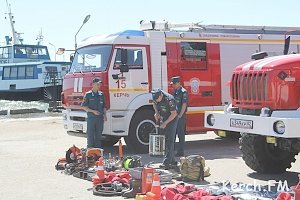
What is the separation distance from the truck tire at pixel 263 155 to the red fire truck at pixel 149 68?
3745 millimetres

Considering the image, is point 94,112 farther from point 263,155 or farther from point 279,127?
point 279,127

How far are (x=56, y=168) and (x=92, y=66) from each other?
311 cm

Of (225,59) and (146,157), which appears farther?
(225,59)

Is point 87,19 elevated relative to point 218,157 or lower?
elevated

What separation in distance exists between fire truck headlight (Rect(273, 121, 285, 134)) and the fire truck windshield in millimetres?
5710

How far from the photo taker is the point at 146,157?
11.9 metres

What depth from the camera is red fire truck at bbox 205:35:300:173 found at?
292 inches

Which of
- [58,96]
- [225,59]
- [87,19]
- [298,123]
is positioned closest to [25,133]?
[87,19]

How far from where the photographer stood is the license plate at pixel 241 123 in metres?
7.85

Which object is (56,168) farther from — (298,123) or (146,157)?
(298,123)

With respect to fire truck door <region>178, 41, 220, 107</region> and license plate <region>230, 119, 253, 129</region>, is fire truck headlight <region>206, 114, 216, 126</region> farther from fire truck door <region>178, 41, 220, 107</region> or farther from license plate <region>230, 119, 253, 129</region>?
fire truck door <region>178, 41, 220, 107</region>

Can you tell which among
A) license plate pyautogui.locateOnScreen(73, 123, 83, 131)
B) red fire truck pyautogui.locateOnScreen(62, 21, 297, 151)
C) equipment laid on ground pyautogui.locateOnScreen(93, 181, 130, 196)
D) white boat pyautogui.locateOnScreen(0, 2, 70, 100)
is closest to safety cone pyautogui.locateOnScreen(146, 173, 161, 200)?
equipment laid on ground pyautogui.locateOnScreen(93, 181, 130, 196)

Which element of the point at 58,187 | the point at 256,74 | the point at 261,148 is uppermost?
the point at 256,74

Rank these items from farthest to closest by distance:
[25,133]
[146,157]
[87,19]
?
[87,19]
[25,133]
[146,157]
